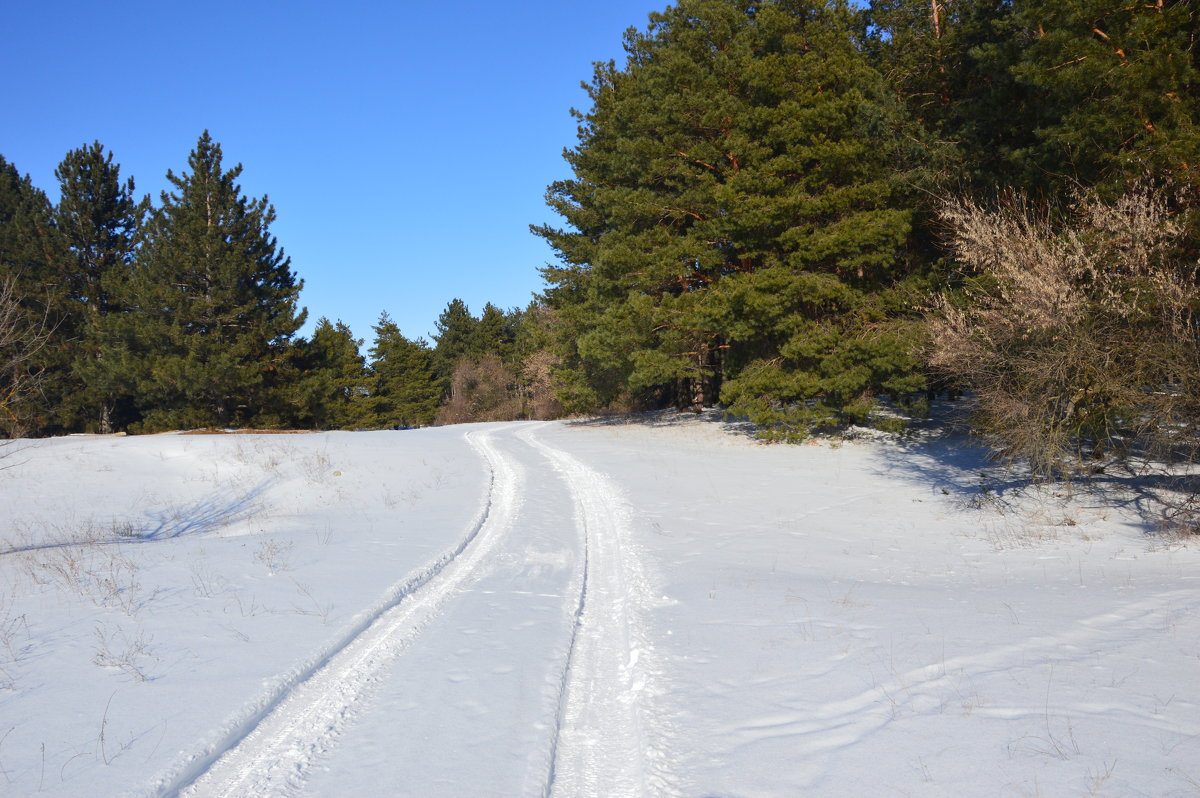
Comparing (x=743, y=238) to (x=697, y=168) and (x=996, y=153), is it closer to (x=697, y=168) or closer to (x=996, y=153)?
(x=697, y=168)

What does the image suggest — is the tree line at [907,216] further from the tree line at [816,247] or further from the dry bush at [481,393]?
the dry bush at [481,393]

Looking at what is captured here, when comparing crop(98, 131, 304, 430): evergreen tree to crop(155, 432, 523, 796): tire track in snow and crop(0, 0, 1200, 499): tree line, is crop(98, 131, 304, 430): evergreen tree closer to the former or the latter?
crop(0, 0, 1200, 499): tree line

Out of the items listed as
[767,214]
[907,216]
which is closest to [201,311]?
[767,214]

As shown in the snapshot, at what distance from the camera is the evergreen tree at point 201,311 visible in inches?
1209

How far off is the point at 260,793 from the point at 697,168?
22.5 m

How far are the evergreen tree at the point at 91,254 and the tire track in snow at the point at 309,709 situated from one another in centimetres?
3712

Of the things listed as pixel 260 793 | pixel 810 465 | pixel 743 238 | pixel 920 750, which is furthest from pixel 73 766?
pixel 743 238

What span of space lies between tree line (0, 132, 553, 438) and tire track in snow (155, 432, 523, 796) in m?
29.3

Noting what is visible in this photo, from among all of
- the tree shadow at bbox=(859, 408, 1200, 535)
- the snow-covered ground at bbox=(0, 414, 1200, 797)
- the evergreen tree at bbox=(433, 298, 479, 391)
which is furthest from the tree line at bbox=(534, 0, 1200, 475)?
the evergreen tree at bbox=(433, 298, 479, 391)

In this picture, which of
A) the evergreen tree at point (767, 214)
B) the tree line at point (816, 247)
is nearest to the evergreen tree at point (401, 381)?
the tree line at point (816, 247)

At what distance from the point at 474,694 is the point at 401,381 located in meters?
70.2

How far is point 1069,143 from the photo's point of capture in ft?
38.2

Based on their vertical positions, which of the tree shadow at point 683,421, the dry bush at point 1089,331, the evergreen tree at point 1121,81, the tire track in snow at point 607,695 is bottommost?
the tire track in snow at point 607,695

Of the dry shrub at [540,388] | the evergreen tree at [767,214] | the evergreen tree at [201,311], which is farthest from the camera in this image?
the dry shrub at [540,388]
